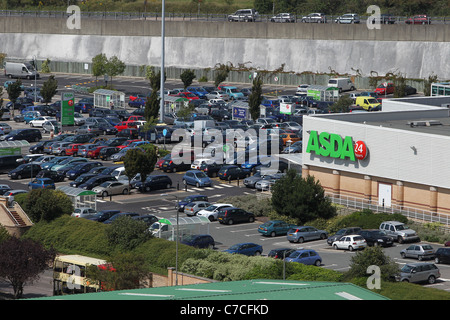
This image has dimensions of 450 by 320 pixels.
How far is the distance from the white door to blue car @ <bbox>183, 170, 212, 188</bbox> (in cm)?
1267

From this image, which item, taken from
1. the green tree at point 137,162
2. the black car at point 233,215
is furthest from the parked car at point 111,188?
the black car at point 233,215

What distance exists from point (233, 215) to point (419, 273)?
1465cm

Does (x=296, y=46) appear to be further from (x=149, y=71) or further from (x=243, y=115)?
(x=243, y=115)

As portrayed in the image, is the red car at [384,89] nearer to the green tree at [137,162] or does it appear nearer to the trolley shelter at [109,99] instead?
the trolley shelter at [109,99]

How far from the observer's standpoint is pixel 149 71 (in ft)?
371

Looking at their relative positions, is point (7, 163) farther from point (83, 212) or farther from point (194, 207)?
point (194, 207)

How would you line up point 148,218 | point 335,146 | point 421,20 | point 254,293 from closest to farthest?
point 254,293 < point 148,218 < point 335,146 < point 421,20

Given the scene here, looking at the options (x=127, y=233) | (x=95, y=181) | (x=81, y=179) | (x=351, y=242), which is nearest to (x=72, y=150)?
(x=81, y=179)

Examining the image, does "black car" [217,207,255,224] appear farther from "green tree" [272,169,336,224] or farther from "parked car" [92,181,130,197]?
"parked car" [92,181,130,197]

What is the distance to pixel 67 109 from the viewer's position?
7969cm

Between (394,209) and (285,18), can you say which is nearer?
(394,209)

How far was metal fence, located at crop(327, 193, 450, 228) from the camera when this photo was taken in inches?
2047

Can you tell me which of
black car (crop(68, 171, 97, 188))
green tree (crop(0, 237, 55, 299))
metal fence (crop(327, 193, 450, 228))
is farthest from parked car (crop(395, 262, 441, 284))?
black car (crop(68, 171, 97, 188))
